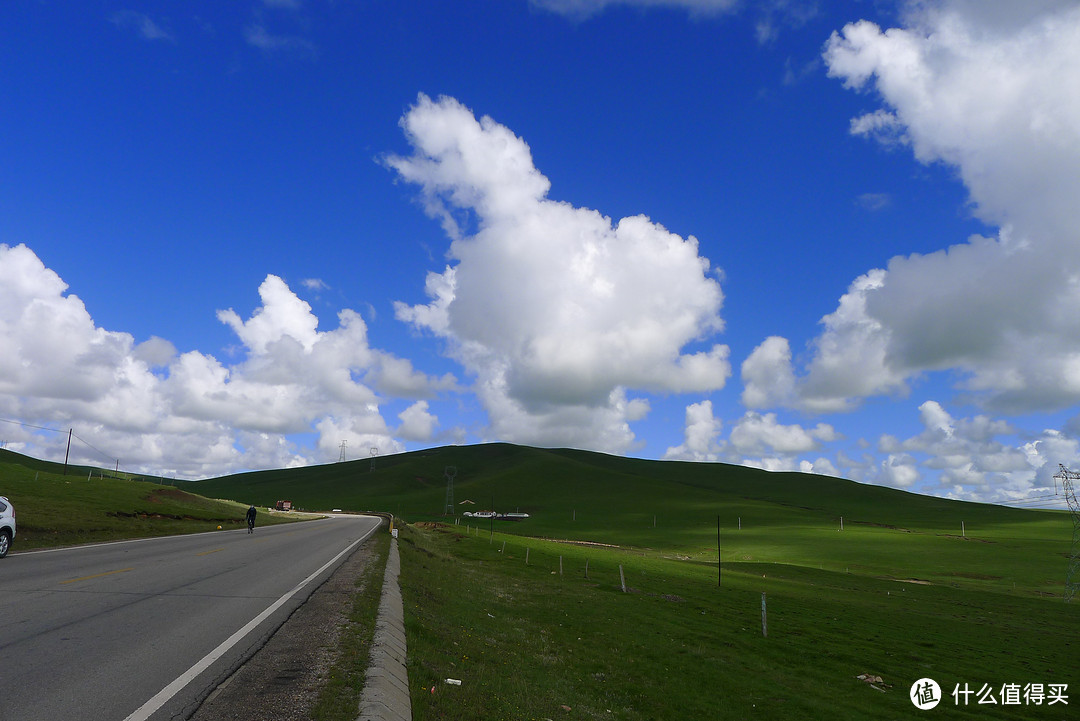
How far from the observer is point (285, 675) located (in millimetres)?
9164

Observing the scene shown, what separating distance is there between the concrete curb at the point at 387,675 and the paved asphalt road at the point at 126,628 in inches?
87.2

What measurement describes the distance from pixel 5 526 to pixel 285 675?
70.1 ft

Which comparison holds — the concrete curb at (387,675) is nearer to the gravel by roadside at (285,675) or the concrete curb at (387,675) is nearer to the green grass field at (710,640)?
the green grass field at (710,640)

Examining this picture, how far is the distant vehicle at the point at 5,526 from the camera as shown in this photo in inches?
874

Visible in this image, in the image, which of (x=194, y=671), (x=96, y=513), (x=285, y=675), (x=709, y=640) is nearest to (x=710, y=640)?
(x=709, y=640)

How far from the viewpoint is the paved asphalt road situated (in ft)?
25.1

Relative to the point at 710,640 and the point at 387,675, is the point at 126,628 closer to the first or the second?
the point at 387,675

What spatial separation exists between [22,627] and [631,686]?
15.4 m

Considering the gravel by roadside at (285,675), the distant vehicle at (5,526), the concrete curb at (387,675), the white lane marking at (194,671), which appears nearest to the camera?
the white lane marking at (194,671)

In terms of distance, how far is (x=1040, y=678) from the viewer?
28984 mm

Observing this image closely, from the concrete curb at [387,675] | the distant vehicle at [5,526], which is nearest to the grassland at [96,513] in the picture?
the distant vehicle at [5,526]

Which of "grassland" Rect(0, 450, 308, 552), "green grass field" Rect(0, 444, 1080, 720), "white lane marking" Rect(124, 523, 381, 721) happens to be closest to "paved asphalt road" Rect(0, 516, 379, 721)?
"white lane marking" Rect(124, 523, 381, 721)

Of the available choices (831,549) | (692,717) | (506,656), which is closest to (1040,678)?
(692,717)

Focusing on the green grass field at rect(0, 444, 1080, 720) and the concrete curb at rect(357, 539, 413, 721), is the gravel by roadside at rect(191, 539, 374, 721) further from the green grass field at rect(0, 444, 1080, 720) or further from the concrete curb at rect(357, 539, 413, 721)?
the green grass field at rect(0, 444, 1080, 720)
